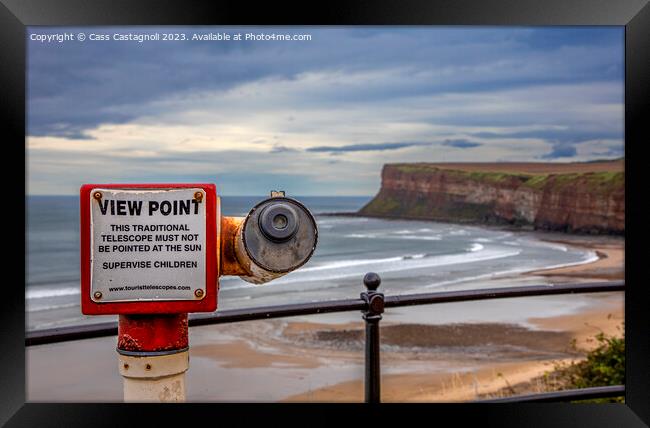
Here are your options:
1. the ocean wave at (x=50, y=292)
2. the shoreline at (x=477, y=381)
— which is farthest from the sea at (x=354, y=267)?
the shoreline at (x=477, y=381)

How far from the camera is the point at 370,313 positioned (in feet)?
8.94

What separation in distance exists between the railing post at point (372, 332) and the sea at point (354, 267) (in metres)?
6.73

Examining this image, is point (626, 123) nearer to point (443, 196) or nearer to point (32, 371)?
point (32, 371)

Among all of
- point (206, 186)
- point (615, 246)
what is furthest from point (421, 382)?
point (615, 246)

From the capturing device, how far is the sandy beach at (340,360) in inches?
406

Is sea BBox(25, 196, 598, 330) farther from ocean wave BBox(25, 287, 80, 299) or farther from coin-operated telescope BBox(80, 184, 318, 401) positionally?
coin-operated telescope BBox(80, 184, 318, 401)

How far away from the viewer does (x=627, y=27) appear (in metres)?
2.96

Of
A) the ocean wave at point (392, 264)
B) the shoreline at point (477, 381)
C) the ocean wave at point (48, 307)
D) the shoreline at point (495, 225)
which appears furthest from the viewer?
the shoreline at point (495, 225)

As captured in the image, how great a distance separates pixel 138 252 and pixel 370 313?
1125 millimetres

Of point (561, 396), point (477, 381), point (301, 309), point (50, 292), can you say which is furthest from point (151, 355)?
point (50, 292)

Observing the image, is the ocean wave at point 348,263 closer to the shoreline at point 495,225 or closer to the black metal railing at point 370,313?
the shoreline at point 495,225

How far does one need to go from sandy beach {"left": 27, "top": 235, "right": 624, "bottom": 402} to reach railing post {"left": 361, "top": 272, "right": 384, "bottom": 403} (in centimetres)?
583

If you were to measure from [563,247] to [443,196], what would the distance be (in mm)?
35203

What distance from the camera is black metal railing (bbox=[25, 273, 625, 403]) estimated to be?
234 centimetres
